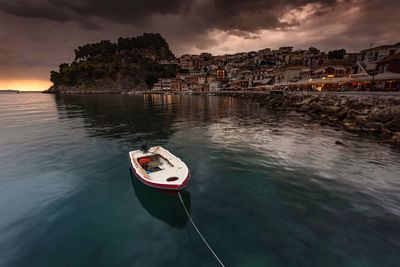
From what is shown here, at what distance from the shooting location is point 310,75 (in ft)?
240

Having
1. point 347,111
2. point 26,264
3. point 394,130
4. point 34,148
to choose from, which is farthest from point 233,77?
point 26,264

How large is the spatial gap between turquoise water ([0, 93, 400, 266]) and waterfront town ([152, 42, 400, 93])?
31480 millimetres

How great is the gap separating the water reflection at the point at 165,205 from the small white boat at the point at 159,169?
0.70m

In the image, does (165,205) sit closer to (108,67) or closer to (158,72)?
(158,72)

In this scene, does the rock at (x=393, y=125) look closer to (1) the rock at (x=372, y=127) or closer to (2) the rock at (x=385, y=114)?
(1) the rock at (x=372, y=127)

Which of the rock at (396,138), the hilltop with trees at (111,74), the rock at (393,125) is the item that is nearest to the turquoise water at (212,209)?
the rock at (396,138)

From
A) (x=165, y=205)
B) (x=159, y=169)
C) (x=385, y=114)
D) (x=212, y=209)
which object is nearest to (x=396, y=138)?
(x=385, y=114)

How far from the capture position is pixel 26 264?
6.50 metres

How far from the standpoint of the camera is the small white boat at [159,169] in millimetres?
8992

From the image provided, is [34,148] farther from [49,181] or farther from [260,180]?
[260,180]

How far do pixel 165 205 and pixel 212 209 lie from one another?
2474mm

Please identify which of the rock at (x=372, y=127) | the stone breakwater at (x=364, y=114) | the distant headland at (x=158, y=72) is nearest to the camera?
the stone breakwater at (x=364, y=114)

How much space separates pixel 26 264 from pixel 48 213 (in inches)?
119

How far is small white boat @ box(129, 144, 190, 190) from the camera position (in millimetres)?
8992
